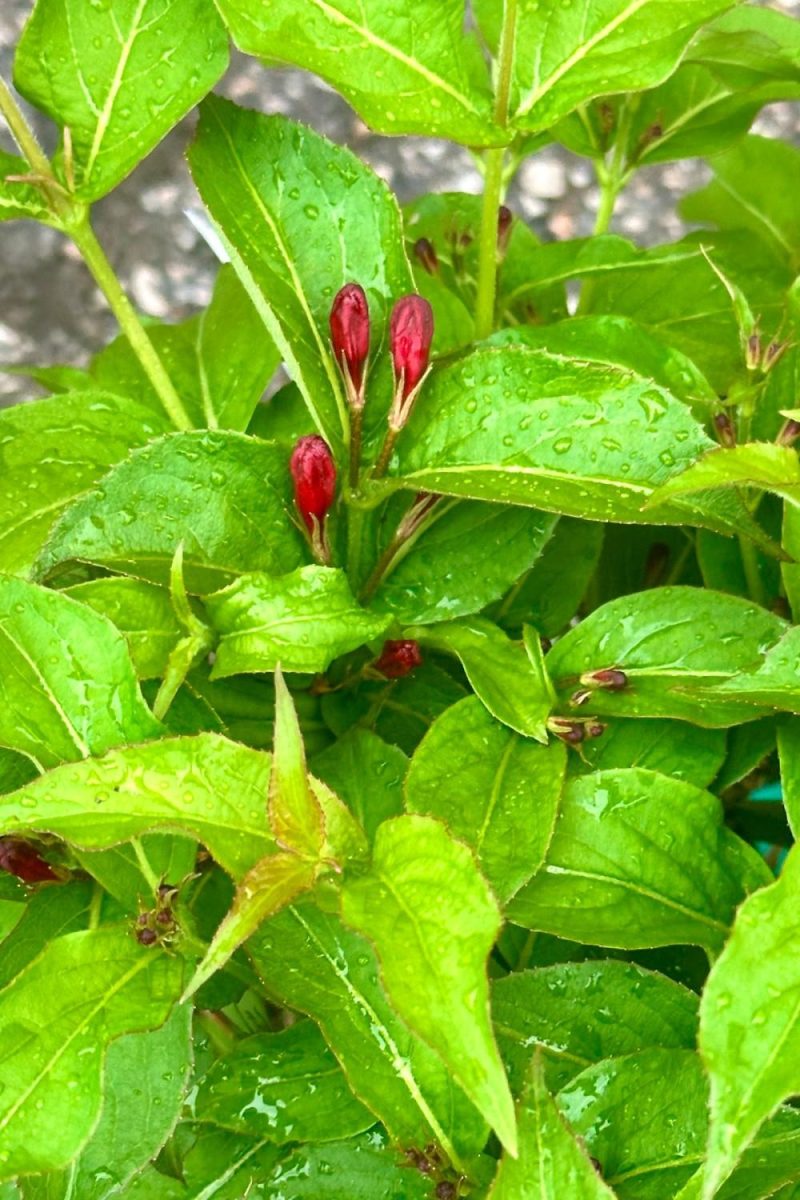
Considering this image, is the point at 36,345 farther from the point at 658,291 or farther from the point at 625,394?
the point at 625,394

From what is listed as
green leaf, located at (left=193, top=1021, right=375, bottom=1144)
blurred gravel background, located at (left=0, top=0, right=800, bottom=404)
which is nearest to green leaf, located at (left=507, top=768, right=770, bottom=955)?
green leaf, located at (left=193, top=1021, right=375, bottom=1144)

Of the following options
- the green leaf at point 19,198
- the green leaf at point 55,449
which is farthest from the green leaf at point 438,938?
the green leaf at point 19,198

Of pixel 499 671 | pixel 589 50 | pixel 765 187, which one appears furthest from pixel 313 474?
pixel 765 187

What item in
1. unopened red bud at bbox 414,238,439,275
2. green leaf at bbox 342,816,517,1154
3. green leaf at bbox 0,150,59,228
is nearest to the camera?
green leaf at bbox 342,816,517,1154

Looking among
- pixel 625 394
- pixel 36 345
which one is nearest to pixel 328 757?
pixel 625 394

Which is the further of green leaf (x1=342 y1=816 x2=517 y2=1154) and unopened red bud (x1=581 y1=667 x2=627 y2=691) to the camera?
unopened red bud (x1=581 y1=667 x2=627 y2=691)

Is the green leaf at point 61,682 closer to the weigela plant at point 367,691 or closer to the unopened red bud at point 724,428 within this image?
the weigela plant at point 367,691

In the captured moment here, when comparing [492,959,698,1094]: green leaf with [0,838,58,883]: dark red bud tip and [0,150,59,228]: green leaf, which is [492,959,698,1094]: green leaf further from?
[0,150,59,228]: green leaf
